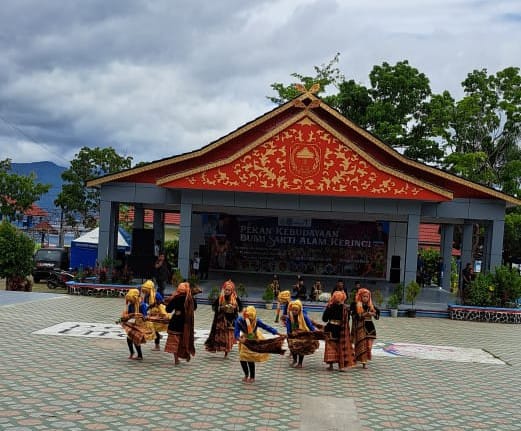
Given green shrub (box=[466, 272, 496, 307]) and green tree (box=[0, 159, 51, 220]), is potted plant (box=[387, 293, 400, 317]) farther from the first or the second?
green tree (box=[0, 159, 51, 220])

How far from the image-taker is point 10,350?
10867 mm

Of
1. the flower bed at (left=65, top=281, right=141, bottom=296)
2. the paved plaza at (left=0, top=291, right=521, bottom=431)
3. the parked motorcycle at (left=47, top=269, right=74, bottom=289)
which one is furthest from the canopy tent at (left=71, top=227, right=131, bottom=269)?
the paved plaza at (left=0, top=291, right=521, bottom=431)

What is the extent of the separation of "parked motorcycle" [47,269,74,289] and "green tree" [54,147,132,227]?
597 inches

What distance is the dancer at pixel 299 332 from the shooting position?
34.7 feet

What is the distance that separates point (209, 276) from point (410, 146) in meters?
14.1

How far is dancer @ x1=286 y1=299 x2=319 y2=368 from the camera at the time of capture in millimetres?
10578

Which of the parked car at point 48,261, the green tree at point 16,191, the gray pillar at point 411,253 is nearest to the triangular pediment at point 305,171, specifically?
the gray pillar at point 411,253

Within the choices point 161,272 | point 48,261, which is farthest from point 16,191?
point 161,272

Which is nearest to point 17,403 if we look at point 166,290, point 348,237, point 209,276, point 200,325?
point 200,325

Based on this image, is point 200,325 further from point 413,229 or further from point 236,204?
point 413,229

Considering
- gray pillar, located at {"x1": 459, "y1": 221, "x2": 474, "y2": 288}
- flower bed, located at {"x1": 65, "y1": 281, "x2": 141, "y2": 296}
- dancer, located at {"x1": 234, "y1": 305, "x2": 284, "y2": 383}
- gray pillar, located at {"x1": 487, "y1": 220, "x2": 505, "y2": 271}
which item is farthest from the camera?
gray pillar, located at {"x1": 459, "y1": 221, "x2": 474, "y2": 288}

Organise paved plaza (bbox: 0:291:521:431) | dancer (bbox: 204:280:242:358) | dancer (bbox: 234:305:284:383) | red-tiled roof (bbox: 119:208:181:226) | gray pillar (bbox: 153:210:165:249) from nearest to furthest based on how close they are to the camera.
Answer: paved plaza (bbox: 0:291:521:431), dancer (bbox: 234:305:284:383), dancer (bbox: 204:280:242:358), gray pillar (bbox: 153:210:165:249), red-tiled roof (bbox: 119:208:181:226)

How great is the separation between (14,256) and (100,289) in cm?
327

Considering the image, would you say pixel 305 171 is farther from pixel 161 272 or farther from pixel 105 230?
pixel 105 230
